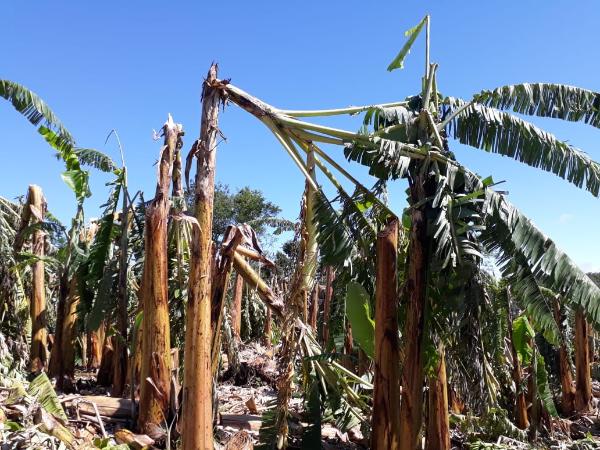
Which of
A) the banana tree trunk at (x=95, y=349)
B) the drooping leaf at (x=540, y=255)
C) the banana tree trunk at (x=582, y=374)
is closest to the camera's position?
the drooping leaf at (x=540, y=255)

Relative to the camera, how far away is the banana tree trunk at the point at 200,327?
596cm

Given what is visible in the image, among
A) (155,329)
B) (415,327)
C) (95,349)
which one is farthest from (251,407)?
(95,349)

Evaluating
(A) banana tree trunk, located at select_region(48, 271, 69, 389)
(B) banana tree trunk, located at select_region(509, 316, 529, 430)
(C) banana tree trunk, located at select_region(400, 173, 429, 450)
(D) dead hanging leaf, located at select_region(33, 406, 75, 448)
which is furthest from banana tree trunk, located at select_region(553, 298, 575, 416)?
(D) dead hanging leaf, located at select_region(33, 406, 75, 448)

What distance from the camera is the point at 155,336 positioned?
7.35 m

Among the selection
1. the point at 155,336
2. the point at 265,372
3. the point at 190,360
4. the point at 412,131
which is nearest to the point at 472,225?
the point at 412,131

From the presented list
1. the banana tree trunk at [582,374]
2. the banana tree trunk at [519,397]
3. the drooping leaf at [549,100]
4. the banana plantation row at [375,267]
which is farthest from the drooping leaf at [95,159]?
the banana tree trunk at [582,374]

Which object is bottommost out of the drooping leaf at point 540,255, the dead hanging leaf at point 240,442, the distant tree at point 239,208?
the dead hanging leaf at point 240,442

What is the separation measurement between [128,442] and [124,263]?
2736 millimetres

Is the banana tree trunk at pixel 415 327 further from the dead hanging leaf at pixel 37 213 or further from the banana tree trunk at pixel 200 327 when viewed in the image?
the dead hanging leaf at pixel 37 213

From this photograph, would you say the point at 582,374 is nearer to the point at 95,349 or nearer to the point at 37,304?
the point at 37,304

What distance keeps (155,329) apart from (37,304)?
488 centimetres

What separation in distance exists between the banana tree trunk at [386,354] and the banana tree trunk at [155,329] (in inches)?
113

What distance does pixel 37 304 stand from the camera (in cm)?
1095

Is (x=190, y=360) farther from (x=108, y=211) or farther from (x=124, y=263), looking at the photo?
(x=108, y=211)
